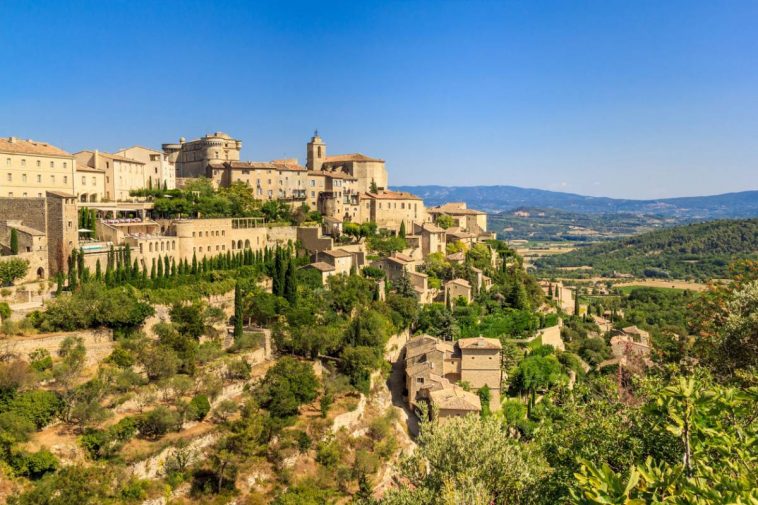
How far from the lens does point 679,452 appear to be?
11219 millimetres

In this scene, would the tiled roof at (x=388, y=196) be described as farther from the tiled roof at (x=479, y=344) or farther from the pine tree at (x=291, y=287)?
the tiled roof at (x=479, y=344)

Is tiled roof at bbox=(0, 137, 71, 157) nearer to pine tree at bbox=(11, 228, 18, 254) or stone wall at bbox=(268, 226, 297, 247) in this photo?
pine tree at bbox=(11, 228, 18, 254)

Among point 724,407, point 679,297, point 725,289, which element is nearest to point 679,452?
point 724,407

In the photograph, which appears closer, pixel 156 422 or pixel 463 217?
pixel 156 422

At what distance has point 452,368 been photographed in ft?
119

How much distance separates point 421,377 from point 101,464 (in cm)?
1884

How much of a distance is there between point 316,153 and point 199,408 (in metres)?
49.7

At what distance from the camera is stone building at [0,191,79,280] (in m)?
31.9

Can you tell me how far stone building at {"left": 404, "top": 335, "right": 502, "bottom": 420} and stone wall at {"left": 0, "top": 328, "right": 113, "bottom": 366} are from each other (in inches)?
674

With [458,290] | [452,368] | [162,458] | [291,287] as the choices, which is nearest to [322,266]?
[291,287]

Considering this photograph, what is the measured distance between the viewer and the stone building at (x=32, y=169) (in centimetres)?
3591

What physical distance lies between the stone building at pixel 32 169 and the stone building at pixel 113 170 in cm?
465

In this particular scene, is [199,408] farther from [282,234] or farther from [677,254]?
[677,254]

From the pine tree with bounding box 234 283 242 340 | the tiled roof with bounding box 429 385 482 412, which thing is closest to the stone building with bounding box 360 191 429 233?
the pine tree with bounding box 234 283 242 340
